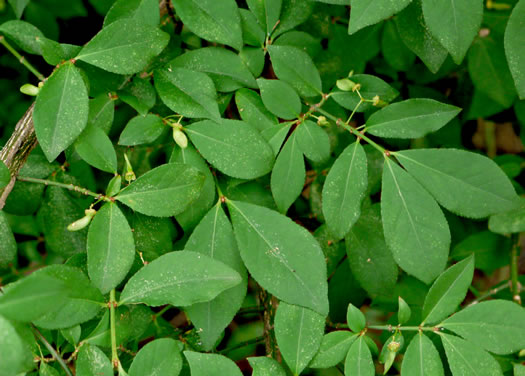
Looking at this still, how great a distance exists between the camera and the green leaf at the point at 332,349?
1.21 metres

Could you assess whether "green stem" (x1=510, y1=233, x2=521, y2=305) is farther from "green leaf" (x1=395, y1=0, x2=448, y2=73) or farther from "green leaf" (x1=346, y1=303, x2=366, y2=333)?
"green leaf" (x1=395, y1=0, x2=448, y2=73)

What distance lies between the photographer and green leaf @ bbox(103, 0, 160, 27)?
4.08 ft

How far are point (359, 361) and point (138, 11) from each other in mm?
948

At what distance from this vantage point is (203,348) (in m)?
1.25

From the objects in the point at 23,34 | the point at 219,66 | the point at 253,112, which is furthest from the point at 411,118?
the point at 23,34

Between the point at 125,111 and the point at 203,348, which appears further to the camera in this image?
the point at 125,111

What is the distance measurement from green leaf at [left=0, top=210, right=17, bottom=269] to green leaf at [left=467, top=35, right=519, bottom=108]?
1.51 m

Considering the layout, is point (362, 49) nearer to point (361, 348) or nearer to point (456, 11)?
point (456, 11)

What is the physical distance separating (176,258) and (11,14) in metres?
1.24

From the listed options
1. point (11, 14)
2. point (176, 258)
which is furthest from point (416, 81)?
point (11, 14)

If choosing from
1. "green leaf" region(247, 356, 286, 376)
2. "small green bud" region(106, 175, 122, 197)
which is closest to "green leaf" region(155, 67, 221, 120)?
"small green bud" region(106, 175, 122, 197)

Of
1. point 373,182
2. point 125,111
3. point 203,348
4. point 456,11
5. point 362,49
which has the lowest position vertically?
point 203,348

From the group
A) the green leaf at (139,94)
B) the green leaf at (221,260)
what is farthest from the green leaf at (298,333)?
the green leaf at (139,94)

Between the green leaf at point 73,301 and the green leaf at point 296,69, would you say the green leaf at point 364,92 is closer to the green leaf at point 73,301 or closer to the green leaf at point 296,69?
the green leaf at point 296,69
